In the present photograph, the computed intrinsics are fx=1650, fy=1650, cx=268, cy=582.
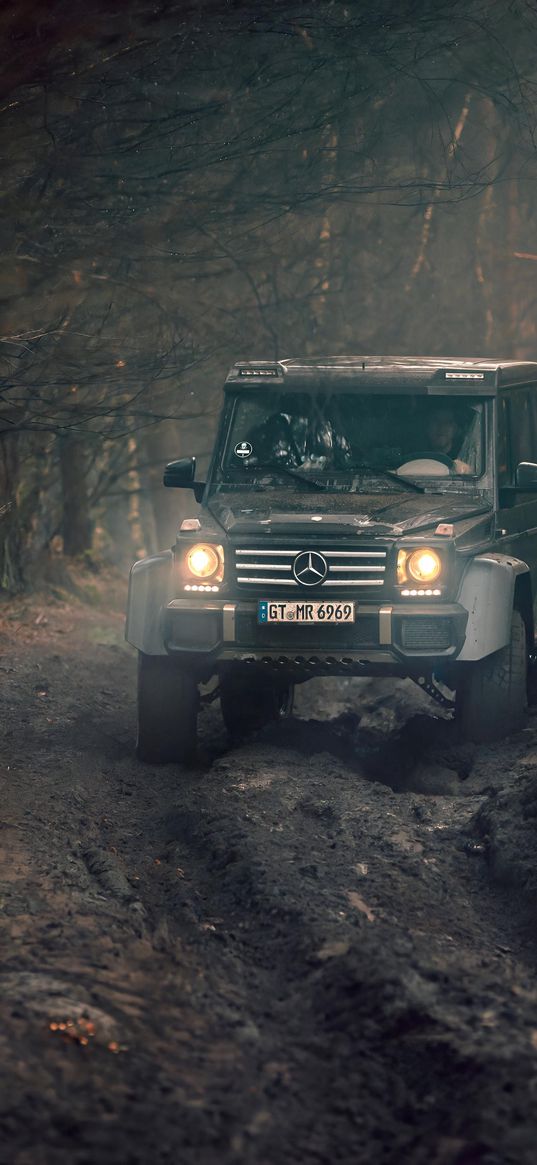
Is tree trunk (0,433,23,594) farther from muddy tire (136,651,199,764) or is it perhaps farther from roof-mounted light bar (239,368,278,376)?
muddy tire (136,651,199,764)

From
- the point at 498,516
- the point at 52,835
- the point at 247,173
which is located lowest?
the point at 52,835

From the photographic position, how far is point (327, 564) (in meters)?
8.88

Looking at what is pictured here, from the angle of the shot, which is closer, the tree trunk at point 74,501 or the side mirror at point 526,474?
the side mirror at point 526,474

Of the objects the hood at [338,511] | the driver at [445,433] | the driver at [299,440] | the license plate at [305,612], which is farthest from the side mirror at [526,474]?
the license plate at [305,612]

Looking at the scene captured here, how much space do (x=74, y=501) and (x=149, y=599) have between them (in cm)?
1006

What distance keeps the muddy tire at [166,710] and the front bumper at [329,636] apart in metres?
0.37

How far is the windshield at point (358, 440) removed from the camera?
31.8 ft

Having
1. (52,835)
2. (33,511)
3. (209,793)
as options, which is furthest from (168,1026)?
(33,511)

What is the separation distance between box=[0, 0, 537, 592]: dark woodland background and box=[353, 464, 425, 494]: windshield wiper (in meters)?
3.07

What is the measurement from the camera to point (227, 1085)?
4742 mm

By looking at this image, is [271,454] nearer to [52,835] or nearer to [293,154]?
[52,835]

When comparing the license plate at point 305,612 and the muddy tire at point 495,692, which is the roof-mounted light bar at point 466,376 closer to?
the muddy tire at point 495,692

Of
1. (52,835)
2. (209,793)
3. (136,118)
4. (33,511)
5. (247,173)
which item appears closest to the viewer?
(52,835)

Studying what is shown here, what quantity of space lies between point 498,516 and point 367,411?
101 centimetres
